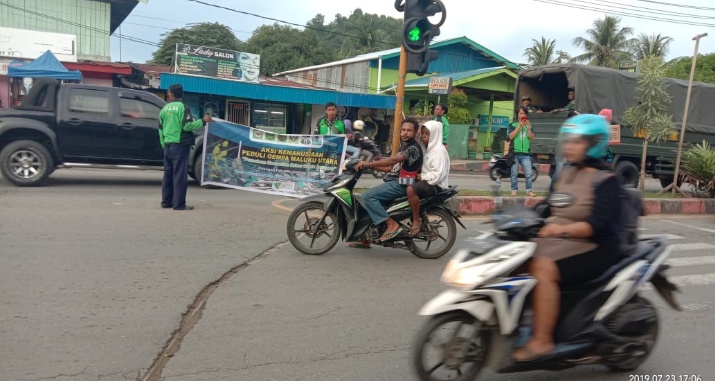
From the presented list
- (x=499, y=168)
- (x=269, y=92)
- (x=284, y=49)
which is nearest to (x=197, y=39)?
(x=284, y=49)

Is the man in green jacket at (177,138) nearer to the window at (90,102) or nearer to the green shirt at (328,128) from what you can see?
the window at (90,102)

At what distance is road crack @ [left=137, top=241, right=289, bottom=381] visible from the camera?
3.41m

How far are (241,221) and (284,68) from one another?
3704 centimetres

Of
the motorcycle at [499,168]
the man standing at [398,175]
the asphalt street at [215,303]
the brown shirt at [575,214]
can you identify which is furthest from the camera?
the motorcycle at [499,168]

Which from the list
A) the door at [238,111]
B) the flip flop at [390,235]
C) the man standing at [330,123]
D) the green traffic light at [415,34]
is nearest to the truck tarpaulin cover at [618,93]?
the man standing at [330,123]

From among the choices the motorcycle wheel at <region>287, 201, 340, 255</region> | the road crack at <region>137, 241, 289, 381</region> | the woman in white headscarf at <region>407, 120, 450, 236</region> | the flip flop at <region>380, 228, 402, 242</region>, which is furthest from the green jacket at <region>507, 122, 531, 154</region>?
the road crack at <region>137, 241, 289, 381</region>

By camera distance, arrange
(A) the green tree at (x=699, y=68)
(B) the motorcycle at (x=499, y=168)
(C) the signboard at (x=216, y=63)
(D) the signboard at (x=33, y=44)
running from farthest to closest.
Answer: (A) the green tree at (x=699, y=68) → (C) the signboard at (x=216, y=63) → (D) the signboard at (x=33, y=44) → (B) the motorcycle at (x=499, y=168)

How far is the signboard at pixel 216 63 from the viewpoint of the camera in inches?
858

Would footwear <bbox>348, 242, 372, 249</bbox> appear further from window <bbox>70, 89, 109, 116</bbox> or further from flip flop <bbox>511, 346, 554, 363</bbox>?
window <bbox>70, 89, 109, 116</bbox>

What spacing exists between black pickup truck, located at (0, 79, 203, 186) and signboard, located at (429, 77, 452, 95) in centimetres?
1022

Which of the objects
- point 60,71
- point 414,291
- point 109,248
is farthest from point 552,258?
point 60,71

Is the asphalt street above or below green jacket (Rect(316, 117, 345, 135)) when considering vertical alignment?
below

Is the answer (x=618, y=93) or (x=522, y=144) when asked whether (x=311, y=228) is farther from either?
(x=618, y=93)

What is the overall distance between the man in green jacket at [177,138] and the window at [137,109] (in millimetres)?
2236
